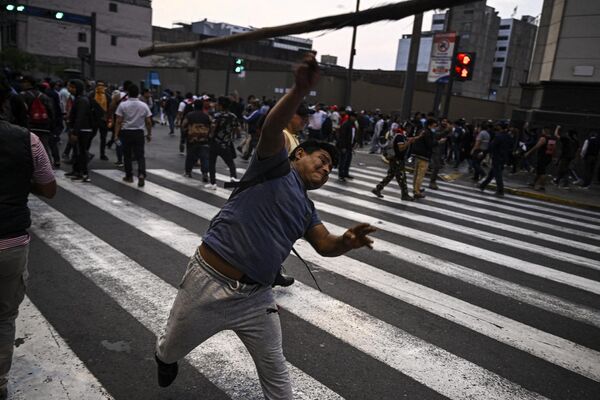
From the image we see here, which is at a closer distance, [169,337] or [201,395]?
[169,337]

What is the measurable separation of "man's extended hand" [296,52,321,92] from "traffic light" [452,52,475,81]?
1512 cm

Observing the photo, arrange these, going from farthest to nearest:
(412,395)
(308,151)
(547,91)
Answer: (547,91), (412,395), (308,151)

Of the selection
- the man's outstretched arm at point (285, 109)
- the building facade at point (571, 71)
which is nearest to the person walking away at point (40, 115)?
the man's outstretched arm at point (285, 109)

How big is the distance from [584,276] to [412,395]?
4.42 meters

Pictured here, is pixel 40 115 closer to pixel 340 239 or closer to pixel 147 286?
pixel 147 286

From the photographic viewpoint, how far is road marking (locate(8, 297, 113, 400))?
293cm

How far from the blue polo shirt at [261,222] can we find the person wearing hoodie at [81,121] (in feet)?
25.3

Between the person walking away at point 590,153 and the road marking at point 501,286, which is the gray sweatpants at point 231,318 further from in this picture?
the person walking away at point 590,153

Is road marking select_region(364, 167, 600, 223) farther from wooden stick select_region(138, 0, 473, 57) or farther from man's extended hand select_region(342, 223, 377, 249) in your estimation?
wooden stick select_region(138, 0, 473, 57)

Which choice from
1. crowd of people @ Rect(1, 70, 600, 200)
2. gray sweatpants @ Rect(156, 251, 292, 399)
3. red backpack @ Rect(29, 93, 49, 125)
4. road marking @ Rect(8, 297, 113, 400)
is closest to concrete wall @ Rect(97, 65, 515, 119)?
crowd of people @ Rect(1, 70, 600, 200)

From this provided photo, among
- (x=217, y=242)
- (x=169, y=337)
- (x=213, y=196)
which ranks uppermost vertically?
(x=217, y=242)

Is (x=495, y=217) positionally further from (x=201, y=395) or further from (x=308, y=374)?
(x=201, y=395)

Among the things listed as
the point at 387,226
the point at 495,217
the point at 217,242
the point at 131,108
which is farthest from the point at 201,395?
the point at 495,217

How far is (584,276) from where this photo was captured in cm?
637
